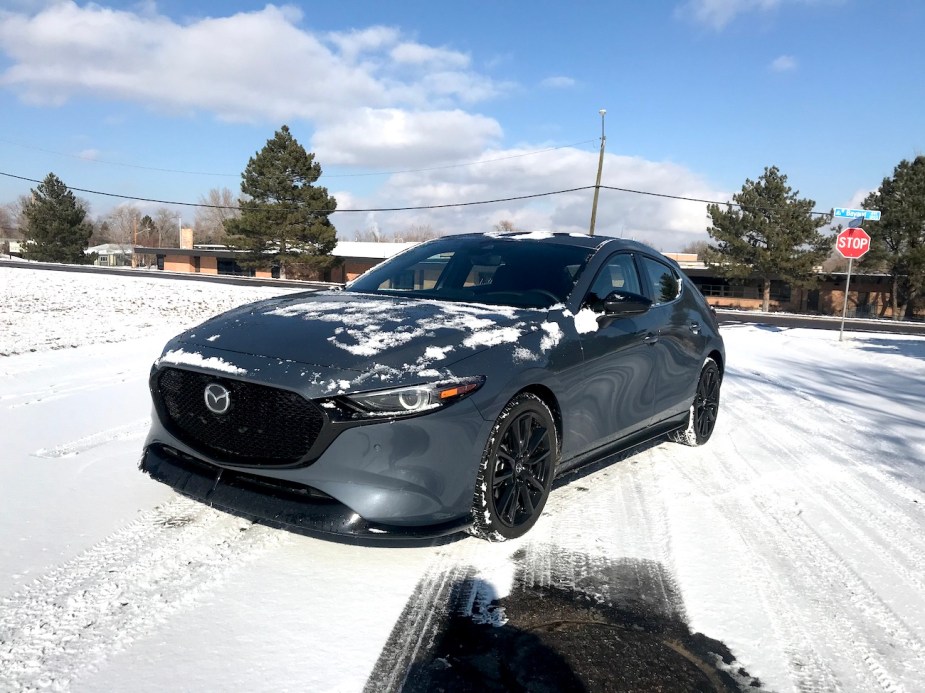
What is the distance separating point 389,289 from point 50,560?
2.50 metres

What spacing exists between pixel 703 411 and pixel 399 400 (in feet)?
12.2

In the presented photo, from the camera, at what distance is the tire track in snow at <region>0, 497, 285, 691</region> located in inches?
90.7

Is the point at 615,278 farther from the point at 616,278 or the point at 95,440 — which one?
the point at 95,440

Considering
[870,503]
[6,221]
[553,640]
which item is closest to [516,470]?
[553,640]

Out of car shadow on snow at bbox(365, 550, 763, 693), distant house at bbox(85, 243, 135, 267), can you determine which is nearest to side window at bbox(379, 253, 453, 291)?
car shadow on snow at bbox(365, 550, 763, 693)

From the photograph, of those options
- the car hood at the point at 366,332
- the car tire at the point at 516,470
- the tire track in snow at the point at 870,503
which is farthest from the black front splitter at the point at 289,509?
the tire track in snow at the point at 870,503

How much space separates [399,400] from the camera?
9.51 feet

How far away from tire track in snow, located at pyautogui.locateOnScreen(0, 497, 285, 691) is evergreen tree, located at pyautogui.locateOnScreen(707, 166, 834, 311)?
47312 millimetres

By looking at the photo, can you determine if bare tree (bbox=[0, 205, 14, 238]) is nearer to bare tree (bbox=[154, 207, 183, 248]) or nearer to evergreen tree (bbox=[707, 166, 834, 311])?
bare tree (bbox=[154, 207, 183, 248])

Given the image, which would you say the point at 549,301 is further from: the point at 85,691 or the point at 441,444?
the point at 85,691

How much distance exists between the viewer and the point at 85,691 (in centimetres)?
214

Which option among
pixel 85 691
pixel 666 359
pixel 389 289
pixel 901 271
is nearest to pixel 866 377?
pixel 666 359

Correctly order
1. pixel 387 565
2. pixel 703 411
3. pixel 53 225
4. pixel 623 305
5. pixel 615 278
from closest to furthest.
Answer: pixel 387 565 < pixel 623 305 < pixel 615 278 < pixel 703 411 < pixel 53 225

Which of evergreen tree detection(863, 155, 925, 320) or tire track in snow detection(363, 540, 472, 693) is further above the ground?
evergreen tree detection(863, 155, 925, 320)
